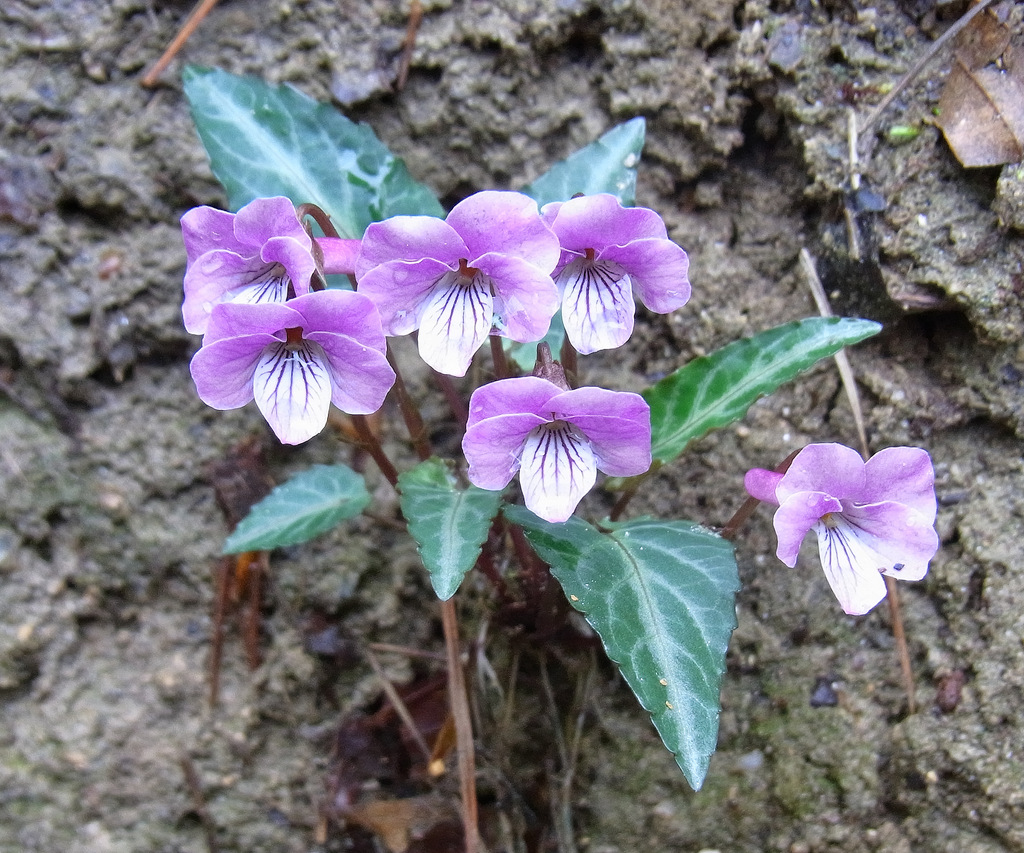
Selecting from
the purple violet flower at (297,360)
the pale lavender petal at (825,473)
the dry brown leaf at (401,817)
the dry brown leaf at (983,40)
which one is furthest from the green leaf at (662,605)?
the dry brown leaf at (983,40)

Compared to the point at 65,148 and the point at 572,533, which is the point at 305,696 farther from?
the point at 65,148

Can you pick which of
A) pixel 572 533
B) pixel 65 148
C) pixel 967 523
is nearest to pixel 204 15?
pixel 65 148

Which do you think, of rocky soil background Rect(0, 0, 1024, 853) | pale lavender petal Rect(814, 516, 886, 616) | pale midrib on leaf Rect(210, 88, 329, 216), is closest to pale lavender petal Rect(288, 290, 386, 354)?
pale midrib on leaf Rect(210, 88, 329, 216)

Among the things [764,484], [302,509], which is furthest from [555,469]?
[302,509]

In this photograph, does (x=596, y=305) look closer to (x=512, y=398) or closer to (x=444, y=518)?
(x=512, y=398)

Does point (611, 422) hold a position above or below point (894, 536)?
above

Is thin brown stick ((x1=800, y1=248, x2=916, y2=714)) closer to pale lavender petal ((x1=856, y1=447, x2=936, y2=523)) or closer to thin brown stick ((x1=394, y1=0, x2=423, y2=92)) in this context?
pale lavender petal ((x1=856, y1=447, x2=936, y2=523))

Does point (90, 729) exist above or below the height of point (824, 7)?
below

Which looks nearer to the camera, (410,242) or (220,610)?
(410,242)
